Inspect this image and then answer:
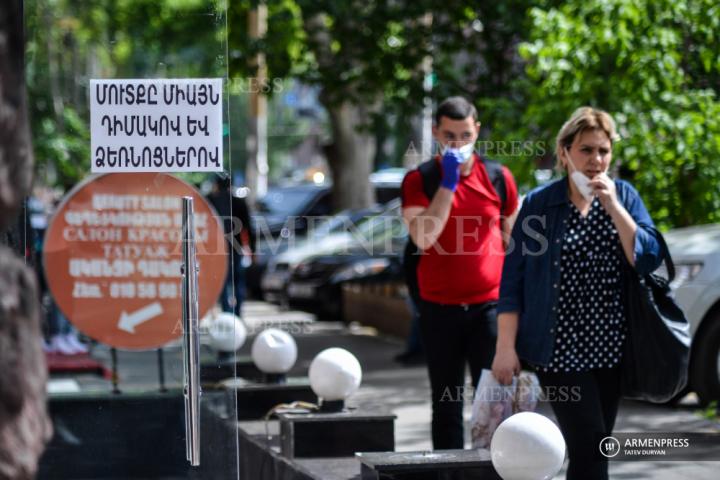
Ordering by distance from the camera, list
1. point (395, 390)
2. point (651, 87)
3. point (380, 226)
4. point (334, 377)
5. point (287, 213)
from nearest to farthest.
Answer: point (334, 377)
point (651, 87)
point (395, 390)
point (380, 226)
point (287, 213)

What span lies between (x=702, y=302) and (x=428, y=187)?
3529mm

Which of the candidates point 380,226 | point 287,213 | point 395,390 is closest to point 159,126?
point 395,390

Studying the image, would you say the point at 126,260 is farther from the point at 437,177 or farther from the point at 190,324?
the point at 190,324

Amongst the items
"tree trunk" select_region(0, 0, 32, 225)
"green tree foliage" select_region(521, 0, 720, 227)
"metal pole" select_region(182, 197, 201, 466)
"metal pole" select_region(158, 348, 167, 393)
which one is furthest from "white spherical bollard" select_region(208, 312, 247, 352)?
"green tree foliage" select_region(521, 0, 720, 227)

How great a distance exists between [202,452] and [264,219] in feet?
67.1

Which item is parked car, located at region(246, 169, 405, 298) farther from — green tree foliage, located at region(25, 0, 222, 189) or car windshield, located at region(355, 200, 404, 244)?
green tree foliage, located at region(25, 0, 222, 189)

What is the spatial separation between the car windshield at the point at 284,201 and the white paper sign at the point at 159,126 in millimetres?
21055

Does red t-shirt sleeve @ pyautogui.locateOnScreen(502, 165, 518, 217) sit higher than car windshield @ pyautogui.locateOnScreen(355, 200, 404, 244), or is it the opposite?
red t-shirt sleeve @ pyautogui.locateOnScreen(502, 165, 518, 217)

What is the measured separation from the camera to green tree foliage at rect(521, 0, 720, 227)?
9.59 m

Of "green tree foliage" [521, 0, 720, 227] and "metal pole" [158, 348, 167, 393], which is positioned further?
"green tree foliage" [521, 0, 720, 227]

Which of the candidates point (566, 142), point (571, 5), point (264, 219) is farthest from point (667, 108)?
point (264, 219)

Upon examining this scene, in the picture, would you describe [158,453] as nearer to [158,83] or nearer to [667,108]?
[158,83]

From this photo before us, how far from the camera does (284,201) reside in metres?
26.9

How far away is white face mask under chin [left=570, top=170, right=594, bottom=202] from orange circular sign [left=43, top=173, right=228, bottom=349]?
5.67 ft
